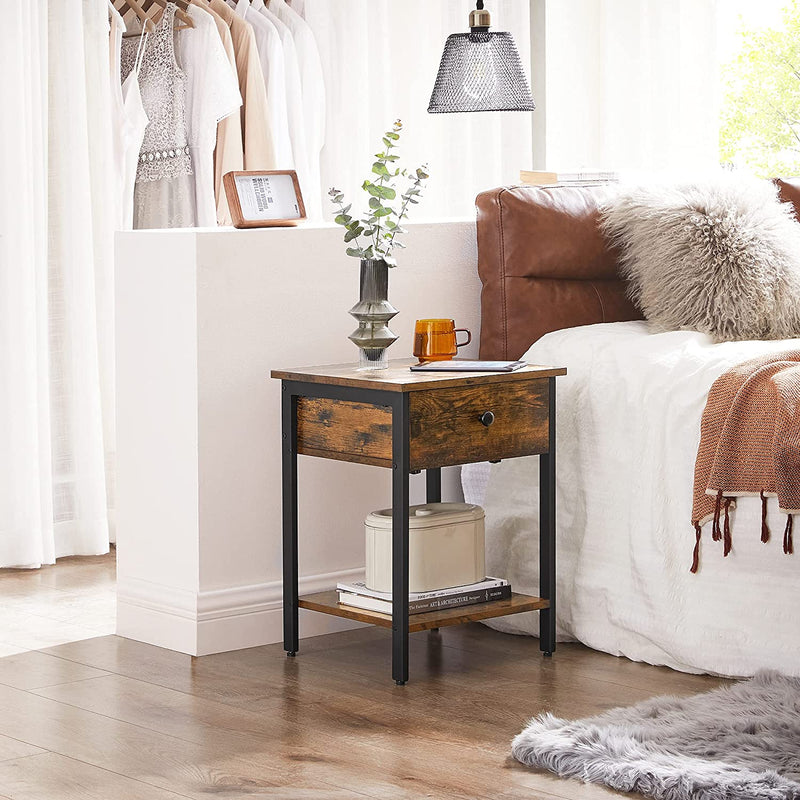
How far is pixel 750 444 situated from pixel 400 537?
2.32 ft

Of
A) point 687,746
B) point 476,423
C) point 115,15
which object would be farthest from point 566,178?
point 687,746

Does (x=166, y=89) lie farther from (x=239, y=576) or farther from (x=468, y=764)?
(x=468, y=764)

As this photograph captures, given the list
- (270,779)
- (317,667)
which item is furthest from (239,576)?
(270,779)

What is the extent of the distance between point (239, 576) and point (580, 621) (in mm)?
762

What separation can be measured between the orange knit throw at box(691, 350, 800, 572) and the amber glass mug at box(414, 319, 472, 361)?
56cm

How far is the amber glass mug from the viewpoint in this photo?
3.13m

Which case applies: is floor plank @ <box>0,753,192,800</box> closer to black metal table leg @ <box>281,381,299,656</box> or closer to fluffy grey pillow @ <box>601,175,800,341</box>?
black metal table leg @ <box>281,381,299,656</box>

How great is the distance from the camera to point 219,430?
320 cm

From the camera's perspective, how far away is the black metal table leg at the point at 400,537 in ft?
9.32

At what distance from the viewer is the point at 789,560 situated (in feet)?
9.32

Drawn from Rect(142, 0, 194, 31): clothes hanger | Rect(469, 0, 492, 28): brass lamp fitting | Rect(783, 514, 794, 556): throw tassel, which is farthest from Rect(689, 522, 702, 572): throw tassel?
Rect(142, 0, 194, 31): clothes hanger

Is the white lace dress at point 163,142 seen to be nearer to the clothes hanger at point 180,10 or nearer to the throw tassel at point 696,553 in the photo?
the clothes hanger at point 180,10

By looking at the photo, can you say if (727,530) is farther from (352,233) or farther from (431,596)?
(352,233)

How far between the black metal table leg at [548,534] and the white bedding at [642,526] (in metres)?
0.11
